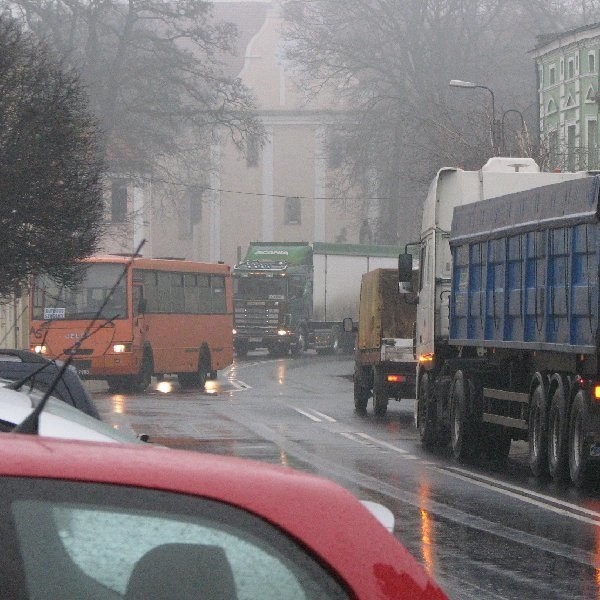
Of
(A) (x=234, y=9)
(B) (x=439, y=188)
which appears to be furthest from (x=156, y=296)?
(A) (x=234, y=9)

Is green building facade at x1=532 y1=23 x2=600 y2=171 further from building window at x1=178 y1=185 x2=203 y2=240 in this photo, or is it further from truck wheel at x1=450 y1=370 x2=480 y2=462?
truck wheel at x1=450 y1=370 x2=480 y2=462

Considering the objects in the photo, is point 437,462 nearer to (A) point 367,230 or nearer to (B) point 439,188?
(B) point 439,188

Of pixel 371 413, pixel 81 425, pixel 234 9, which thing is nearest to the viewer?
pixel 81 425

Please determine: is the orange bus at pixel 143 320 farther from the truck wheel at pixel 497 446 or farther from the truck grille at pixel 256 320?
the truck grille at pixel 256 320

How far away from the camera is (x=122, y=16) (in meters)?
58.8

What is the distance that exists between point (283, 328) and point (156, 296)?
2213cm

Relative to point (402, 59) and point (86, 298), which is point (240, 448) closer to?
point (86, 298)

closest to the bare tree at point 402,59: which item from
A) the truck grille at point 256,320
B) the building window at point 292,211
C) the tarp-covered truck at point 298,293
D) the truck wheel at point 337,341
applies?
the tarp-covered truck at point 298,293

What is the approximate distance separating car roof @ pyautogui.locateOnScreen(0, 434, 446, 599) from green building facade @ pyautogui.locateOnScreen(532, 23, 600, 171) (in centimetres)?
5658

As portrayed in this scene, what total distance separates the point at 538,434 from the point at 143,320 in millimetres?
20798

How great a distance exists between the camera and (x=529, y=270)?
58.4 feet

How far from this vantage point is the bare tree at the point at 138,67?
5669 centimetres

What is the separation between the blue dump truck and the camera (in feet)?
53.0

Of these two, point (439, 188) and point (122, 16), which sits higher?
point (122, 16)
